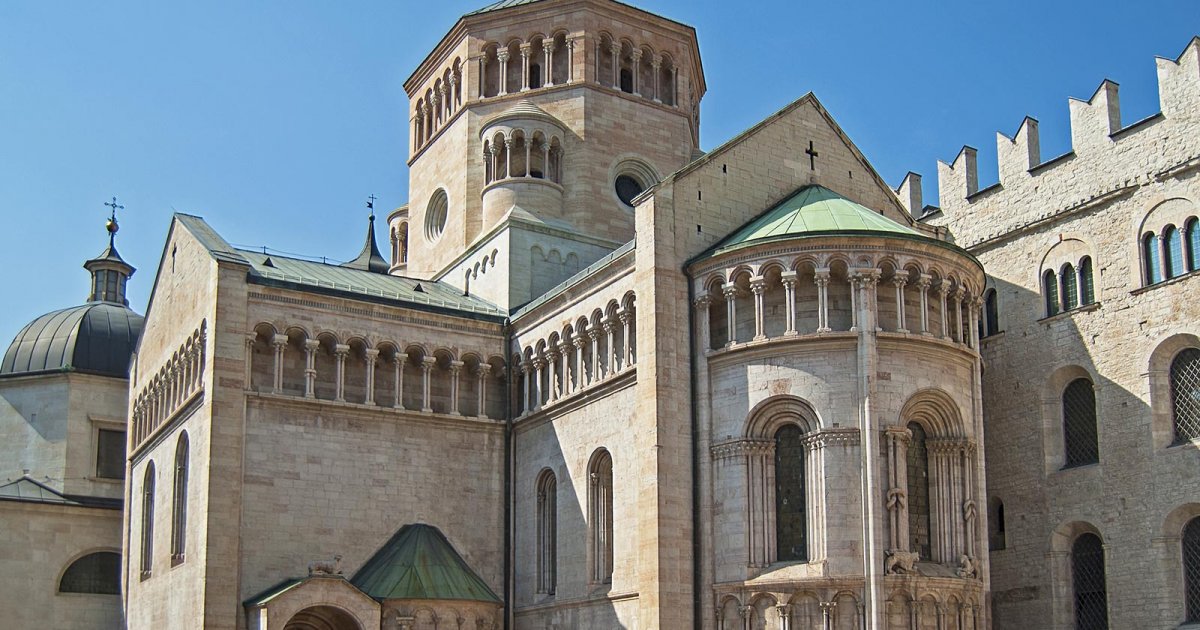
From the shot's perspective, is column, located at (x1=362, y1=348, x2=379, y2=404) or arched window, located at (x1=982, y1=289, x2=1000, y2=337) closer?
column, located at (x1=362, y1=348, x2=379, y2=404)

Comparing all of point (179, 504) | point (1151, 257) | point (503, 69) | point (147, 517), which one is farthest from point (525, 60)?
point (1151, 257)

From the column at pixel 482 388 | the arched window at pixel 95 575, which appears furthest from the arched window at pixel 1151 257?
the arched window at pixel 95 575

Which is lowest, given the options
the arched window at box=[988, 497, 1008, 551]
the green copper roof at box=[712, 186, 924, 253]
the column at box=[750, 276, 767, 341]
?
the arched window at box=[988, 497, 1008, 551]

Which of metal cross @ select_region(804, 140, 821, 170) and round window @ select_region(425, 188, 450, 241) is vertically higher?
round window @ select_region(425, 188, 450, 241)

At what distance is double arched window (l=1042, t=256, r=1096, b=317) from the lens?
109ft

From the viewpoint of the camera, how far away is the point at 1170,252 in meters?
31.0

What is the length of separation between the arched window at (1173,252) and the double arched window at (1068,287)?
220 cm

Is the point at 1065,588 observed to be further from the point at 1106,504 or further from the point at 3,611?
the point at 3,611

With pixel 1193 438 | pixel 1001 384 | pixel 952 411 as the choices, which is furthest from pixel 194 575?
pixel 1193 438

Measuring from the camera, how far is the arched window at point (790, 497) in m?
27.9

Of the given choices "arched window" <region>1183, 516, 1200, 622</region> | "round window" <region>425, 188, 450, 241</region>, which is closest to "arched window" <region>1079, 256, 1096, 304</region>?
"arched window" <region>1183, 516, 1200, 622</region>

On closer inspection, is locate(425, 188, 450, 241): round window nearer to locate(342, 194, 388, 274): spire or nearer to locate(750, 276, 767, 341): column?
locate(342, 194, 388, 274): spire

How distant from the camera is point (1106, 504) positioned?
104ft

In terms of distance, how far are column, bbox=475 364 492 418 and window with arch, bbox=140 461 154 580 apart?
10045 mm
